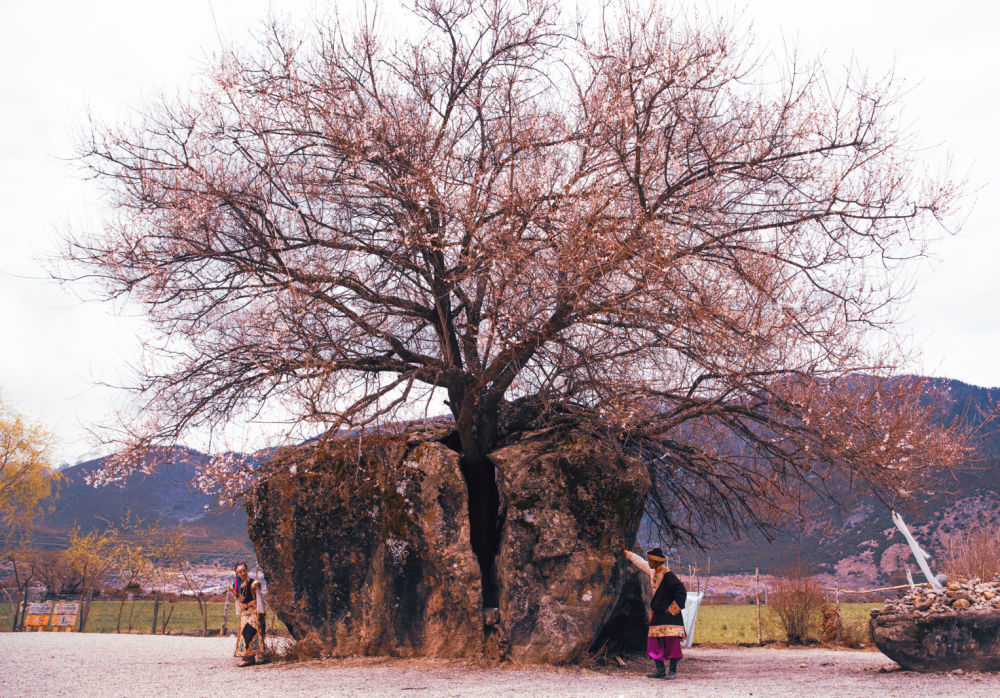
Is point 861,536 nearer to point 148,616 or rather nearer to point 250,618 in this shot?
point 148,616

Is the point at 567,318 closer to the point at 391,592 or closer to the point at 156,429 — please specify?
the point at 391,592

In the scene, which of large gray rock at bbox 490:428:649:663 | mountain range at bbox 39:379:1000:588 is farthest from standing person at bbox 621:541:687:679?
mountain range at bbox 39:379:1000:588

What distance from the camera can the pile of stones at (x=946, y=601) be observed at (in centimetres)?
969

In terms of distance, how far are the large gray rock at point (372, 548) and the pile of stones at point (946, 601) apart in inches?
235

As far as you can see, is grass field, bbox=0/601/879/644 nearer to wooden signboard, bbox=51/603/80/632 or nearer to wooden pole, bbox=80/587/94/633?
wooden pole, bbox=80/587/94/633

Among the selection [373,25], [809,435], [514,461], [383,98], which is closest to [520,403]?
[514,461]

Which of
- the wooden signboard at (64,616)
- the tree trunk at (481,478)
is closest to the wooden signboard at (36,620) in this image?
the wooden signboard at (64,616)

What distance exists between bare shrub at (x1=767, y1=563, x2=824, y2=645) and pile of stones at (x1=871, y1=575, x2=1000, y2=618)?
705 centimetres

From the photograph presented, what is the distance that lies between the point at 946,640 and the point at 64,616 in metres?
25.4

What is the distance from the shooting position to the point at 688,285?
33.0 ft

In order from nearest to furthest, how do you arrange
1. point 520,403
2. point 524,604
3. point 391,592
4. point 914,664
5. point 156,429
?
point 914,664 → point 524,604 → point 391,592 → point 156,429 → point 520,403

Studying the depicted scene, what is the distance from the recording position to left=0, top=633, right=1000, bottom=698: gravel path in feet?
26.8

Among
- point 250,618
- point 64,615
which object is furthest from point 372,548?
point 64,615

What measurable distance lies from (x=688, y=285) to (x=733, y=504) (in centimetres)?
601
